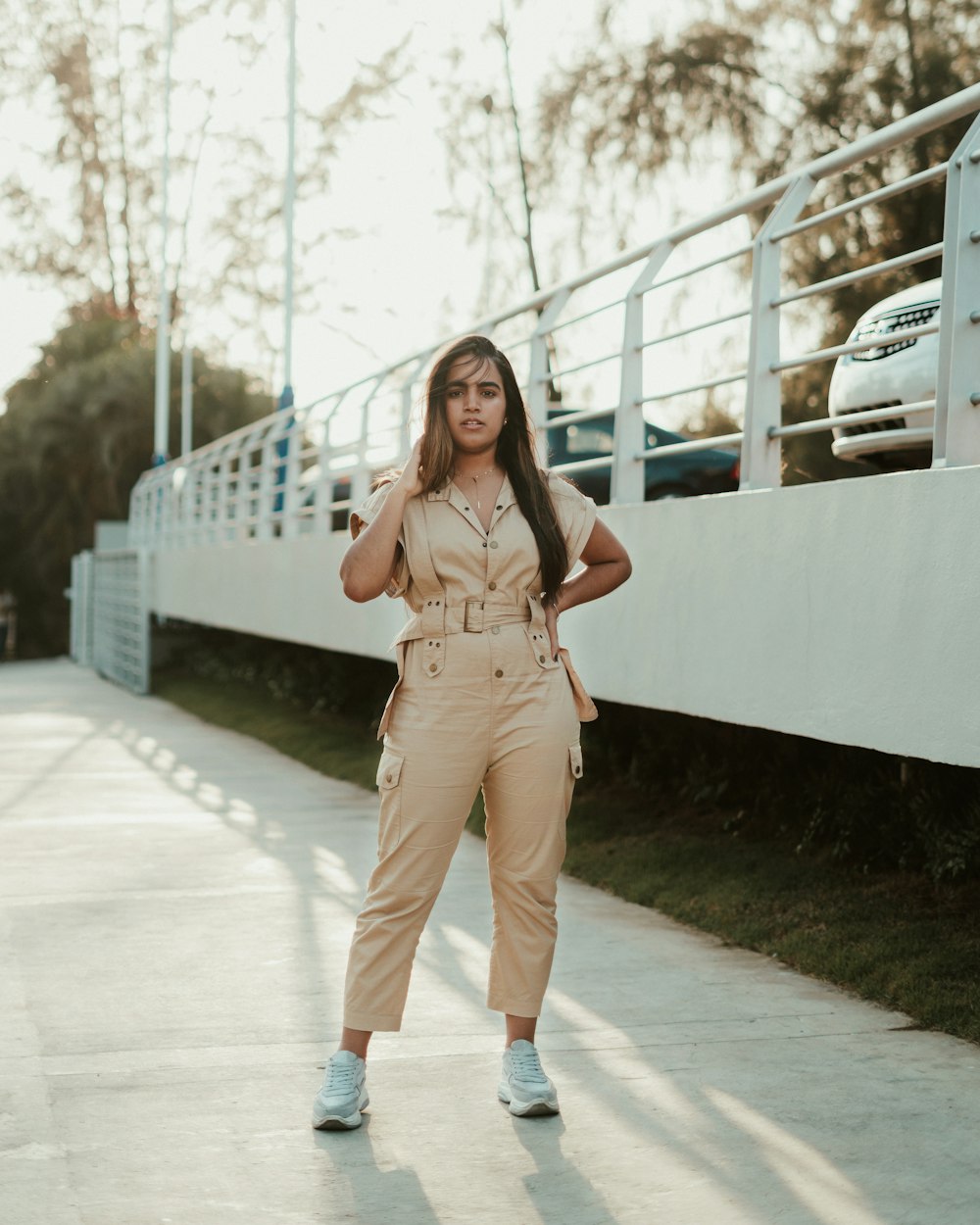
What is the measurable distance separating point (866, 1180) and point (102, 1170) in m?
1.66

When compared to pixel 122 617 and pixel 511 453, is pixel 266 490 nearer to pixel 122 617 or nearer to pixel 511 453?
pixel 122 617

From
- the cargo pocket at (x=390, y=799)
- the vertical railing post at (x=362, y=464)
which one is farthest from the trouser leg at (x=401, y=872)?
the vertical railing post at (x=362, y=464)

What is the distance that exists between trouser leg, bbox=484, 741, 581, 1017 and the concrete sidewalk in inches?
13.5

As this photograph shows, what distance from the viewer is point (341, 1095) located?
4176mm

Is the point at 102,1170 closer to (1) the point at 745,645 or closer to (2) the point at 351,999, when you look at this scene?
(2) the point at 351,999

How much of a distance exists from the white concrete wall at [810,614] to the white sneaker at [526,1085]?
1.45 m

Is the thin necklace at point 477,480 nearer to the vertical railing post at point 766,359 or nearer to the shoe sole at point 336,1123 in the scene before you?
the shoe sole at point 336,1123

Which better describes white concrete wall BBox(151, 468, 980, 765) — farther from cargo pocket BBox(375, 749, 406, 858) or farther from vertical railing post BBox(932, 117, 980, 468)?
cargo pocket BBox(375, 749, 406, 858)

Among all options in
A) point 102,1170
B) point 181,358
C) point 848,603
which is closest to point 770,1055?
point 848,603

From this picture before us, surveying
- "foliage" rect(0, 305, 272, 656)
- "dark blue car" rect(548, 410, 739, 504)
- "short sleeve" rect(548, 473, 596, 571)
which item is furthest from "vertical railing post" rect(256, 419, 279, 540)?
"foliage" rect(0, 305, 272, 656)

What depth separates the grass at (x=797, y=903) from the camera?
5.56 m

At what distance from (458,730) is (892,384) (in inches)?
95.1

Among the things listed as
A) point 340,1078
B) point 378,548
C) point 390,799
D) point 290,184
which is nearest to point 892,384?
point 378,548

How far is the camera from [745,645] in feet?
20.5
